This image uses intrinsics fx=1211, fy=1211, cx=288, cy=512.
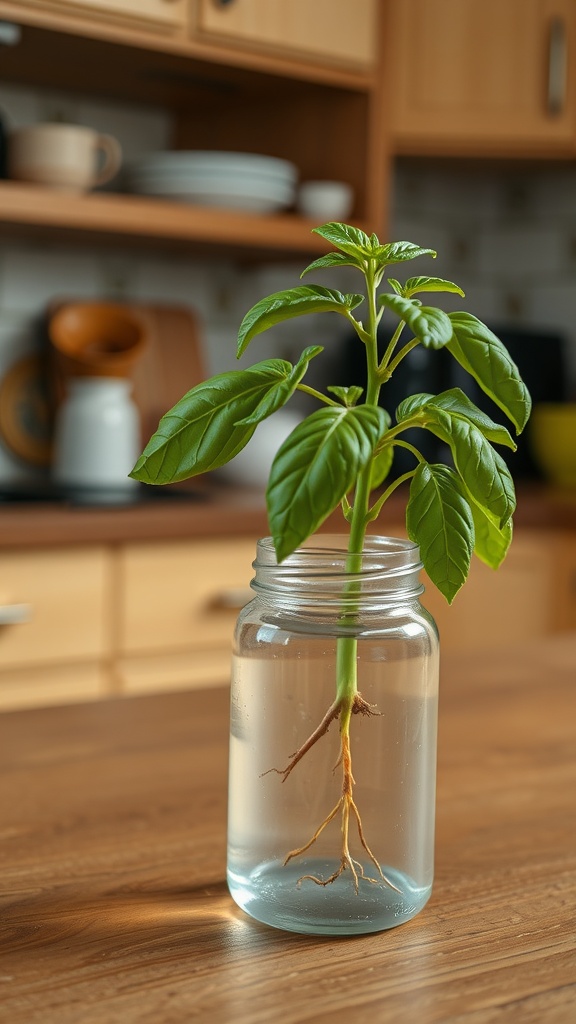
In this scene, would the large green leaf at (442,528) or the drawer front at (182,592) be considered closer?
the large green leaf at (442,528)

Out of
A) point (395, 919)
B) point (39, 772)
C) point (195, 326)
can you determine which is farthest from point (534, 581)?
point (395, 919)

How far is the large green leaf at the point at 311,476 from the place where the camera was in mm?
477

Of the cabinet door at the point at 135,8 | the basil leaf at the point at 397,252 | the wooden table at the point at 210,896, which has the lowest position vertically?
the wooden table at the point at 210,896

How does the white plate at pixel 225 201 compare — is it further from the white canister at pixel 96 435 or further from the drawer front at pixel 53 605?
the drawer front at pixel 53 605

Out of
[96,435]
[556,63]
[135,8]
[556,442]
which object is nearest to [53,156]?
[135,8]

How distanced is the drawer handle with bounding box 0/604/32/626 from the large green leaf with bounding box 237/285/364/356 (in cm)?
146

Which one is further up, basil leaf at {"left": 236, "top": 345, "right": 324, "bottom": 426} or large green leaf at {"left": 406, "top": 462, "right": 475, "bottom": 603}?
basil leaf at {"left": 236, "top": 345, "right": 324, "bottom": 426}

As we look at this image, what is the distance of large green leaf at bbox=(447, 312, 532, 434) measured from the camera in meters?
0.54

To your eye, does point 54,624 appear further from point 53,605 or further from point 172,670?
point 172,670

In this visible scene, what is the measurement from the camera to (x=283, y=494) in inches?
18.9

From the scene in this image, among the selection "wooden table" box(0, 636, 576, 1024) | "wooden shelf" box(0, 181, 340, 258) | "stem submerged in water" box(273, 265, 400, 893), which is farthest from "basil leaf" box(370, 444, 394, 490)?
"wooden shelf" box(0, 181, 340, 258)

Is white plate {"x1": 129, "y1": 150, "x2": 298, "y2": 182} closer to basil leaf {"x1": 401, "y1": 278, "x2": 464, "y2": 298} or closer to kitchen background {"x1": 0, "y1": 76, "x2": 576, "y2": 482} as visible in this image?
kitchen background {"x1": 0, "y1": 76, "x2": 576, "y2": 482}

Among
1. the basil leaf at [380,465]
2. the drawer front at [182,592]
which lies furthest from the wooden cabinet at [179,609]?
the basil leaf at [380,465]

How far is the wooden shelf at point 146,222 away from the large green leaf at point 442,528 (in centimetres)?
178
